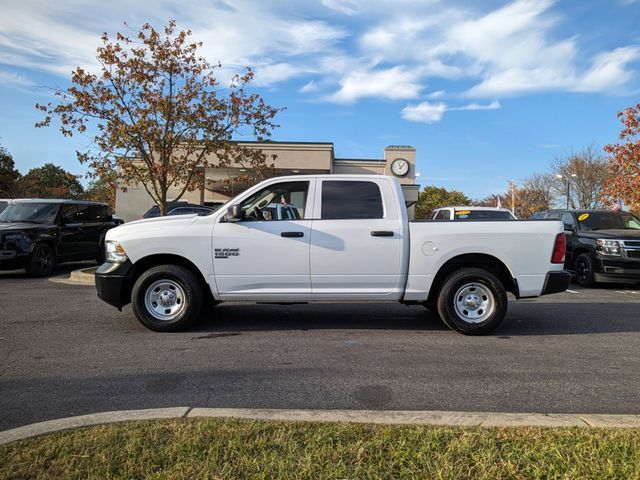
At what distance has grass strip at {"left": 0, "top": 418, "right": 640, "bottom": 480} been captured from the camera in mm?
2900

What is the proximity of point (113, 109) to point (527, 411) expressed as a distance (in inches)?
468

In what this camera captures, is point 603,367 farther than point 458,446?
Yes

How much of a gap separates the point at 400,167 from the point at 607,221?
891 inches

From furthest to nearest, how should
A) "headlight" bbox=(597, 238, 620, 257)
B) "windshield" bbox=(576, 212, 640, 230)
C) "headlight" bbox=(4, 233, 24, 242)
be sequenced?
"windshield" bbox=(576, 212, 640, 230)
"headlight" bbox=(4, 233, 24, 242)
"headlight" bbox=(597, 238, 620, 257)

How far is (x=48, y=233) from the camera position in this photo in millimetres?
12516

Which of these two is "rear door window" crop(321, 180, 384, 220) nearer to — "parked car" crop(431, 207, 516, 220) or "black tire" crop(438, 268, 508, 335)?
"black tire" crop(438, 268, 508, 335)

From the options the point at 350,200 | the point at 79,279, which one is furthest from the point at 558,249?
the point at 79,279

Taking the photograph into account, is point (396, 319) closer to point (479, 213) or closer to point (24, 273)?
point (479, 213)

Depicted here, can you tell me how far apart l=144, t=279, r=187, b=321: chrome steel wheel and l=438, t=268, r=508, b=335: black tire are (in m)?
3.30

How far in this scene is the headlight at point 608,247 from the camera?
443 inches

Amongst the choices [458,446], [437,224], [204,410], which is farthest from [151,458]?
[437,224]

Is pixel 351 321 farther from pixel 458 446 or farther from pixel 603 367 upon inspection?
pixel 458 446

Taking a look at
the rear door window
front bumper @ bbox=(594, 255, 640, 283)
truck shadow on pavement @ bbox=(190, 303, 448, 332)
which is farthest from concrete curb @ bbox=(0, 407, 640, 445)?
front bumper @ bbox=(594, 255, 640, 283)

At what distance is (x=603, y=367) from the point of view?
5.32 meters
